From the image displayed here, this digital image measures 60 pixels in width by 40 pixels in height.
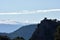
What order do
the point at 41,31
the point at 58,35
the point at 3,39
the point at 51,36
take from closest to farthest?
the point at 58,35, the point at 51,36, the point at 41,31, the point at 3,39

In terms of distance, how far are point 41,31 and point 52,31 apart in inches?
110

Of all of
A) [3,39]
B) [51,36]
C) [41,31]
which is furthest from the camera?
[3,39]

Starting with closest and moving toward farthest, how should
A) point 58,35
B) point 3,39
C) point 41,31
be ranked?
point 58,35
point 41,31
point 3,39

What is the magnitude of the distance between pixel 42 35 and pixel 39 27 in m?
2.88

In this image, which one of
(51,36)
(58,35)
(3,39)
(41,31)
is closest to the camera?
(58,35)

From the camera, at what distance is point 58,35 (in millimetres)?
44781

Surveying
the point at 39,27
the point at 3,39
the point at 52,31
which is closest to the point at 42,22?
the point at 39,27

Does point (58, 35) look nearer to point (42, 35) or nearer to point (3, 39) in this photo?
point (42, 35)

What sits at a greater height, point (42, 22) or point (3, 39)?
point (42, 22)

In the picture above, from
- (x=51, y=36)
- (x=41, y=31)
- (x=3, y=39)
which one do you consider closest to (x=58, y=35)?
(x=51, y=36)

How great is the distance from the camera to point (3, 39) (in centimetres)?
6219

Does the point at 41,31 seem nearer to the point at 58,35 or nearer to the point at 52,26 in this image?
the point at 52,26

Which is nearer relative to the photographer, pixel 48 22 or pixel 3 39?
pixel 48 22

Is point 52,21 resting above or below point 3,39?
above
